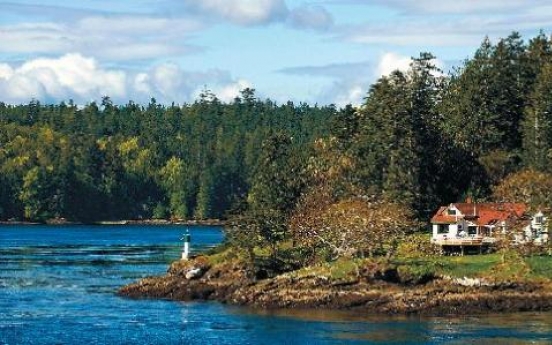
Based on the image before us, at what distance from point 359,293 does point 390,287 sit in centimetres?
227

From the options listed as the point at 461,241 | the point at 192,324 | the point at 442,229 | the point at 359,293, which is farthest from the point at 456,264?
the point at 192,324

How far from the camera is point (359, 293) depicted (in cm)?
8481

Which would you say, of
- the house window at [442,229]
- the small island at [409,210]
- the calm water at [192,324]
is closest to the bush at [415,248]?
the small island at [409,210]

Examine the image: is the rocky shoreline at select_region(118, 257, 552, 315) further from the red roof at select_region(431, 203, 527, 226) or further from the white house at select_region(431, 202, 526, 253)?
the red roof at select_region(431, 203, 527, 226)

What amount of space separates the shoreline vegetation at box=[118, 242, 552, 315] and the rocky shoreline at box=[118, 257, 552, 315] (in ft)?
0.22

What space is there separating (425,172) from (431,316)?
42.6 m

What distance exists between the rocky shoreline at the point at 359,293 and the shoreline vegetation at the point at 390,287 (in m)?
0.07

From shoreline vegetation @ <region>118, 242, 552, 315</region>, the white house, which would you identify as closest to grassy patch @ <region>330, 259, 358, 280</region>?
shoreline vegetation @ <region>118, 242, 552, 315</region>

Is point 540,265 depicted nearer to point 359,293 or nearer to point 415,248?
point 415,248

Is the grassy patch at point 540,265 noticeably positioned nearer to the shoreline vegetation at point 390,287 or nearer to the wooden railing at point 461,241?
the shoreline vegetation at point 390,287

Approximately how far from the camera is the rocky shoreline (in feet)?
268

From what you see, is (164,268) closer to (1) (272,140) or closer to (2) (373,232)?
(1) (272,140)

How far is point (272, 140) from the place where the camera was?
409ft

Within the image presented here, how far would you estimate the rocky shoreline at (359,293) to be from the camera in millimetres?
81750
